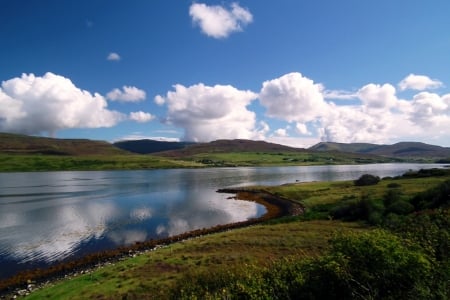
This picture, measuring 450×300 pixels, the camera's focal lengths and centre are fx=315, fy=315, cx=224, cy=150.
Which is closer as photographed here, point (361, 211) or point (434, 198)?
point (434, 198)

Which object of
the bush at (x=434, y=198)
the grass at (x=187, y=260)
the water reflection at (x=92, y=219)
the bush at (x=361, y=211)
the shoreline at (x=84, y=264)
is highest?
the bush at (x=434, y=198)

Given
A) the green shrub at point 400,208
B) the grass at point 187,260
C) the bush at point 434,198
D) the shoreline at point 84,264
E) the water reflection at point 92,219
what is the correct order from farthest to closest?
the water reflection at point 92,219 < the green shrub at point 400,208 < the bush at point 434,198 < the shoreline at point 84,264 < the grass at point 187,260

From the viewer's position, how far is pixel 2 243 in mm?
50438

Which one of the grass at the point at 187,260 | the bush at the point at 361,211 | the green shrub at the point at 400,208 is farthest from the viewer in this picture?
the bush at the point at 361,211

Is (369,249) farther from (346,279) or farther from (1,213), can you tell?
(1,213)

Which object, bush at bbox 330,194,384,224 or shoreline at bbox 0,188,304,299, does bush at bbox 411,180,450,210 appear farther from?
shoreline at bbox 0,188,304,299

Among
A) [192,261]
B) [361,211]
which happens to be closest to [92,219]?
[192,261]

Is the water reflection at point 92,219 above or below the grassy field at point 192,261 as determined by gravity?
below

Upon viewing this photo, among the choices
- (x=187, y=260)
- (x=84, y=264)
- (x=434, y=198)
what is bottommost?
(x=84, y=264)

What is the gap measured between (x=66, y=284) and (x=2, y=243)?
91.6 ft

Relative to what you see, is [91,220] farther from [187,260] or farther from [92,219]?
[187,260]

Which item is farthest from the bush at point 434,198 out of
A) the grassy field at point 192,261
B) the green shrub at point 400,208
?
the grassy field at point 192,261

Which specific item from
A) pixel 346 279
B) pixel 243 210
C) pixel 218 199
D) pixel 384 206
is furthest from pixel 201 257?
pixel 218 199

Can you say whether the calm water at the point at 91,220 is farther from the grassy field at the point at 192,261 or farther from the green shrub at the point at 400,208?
the green shrub at the point at 400,208
